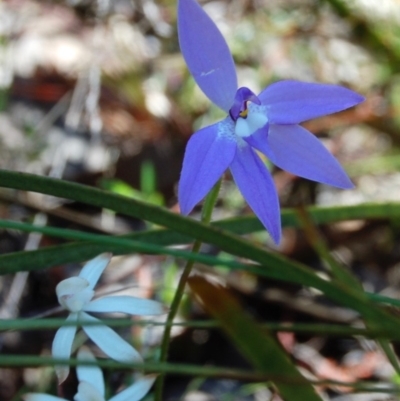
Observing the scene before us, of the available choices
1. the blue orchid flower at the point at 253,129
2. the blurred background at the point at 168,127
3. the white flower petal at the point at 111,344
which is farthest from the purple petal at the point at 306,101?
the blurred background at the point at 168,127

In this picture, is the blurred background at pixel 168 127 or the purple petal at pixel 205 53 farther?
the blurred background at pixel 168 127

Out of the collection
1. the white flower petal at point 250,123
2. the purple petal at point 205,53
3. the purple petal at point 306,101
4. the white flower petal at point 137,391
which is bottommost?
the white flower petal at point 137,391

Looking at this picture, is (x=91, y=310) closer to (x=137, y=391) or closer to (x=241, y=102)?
(x=137, y=391)

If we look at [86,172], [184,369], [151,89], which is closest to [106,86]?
[151,89]

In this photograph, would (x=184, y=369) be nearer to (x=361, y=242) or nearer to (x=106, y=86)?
(x=361, y=242)

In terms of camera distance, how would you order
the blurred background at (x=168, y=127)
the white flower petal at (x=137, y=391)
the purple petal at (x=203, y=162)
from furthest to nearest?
the blurred background at (x=168, y=127)
the white flower petal at (x=137, y=391)
the purple petal at (x=203, y=162)

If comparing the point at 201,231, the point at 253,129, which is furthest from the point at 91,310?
the point at 253,129

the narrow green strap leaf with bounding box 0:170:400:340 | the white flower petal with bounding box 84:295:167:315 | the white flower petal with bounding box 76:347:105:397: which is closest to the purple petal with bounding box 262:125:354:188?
the narrow green strap leaf with bounding box 0:170:400:340

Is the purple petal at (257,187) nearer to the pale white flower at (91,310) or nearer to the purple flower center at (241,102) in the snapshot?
the purple flower center at (241,102)
